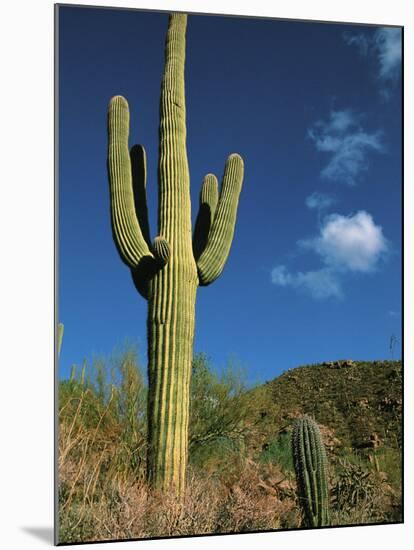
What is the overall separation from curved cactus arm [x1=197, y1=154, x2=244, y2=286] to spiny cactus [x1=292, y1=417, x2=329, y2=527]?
1.32 meters

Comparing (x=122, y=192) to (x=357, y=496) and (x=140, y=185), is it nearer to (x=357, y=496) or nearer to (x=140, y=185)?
(x=140, y=185)

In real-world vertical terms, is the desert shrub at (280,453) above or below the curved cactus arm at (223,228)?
below

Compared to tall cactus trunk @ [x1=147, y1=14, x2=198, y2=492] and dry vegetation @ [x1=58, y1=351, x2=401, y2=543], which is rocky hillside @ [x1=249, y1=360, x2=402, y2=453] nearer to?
dry vegetation @ [x1=58, y1=351, x2=401, y2=543]

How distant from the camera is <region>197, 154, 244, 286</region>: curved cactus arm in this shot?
8133 mm

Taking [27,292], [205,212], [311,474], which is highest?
[205,212]

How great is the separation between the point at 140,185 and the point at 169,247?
55 centimetres

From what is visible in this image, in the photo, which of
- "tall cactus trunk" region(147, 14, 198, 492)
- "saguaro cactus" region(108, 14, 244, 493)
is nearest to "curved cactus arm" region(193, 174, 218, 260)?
"saguaro cactus" region(108, 14, 244, 493)

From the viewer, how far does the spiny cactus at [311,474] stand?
806 centimetres

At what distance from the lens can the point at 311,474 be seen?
8.09 meters

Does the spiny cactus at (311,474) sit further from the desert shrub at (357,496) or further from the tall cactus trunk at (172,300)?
the tall cactus trunk at (172,300)

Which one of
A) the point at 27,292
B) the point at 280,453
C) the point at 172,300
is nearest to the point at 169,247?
the point at 172,300

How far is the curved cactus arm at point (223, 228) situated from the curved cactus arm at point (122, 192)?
485mm

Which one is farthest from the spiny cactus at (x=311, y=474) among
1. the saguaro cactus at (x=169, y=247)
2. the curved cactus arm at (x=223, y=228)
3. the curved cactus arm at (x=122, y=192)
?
the curved cactus arm at (x=122, y=192)

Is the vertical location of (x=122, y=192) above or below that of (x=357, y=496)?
above
